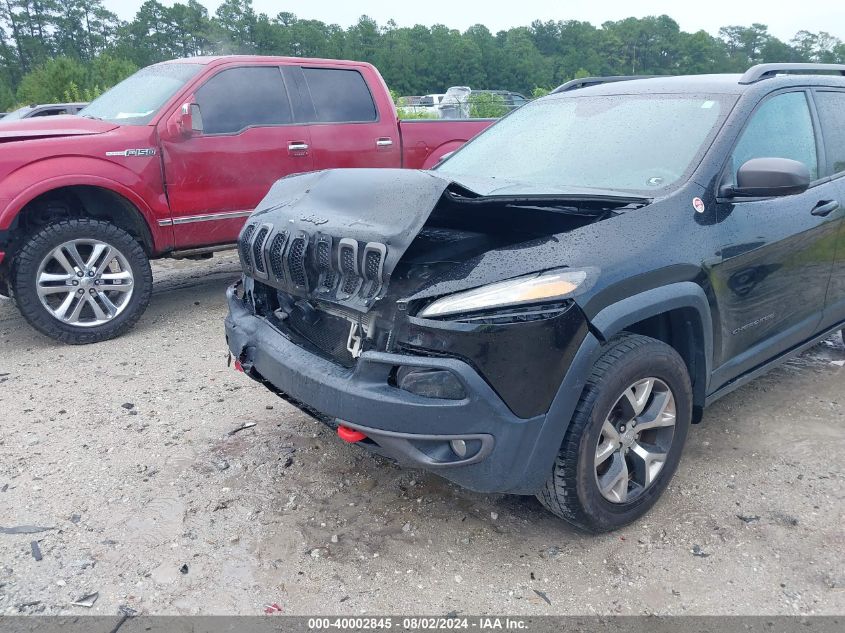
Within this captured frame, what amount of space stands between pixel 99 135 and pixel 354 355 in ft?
11.7

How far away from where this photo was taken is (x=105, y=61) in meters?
36.2

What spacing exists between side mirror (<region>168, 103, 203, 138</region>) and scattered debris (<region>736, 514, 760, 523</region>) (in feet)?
14.9

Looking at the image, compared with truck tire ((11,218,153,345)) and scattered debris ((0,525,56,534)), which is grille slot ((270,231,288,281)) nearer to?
scattered debris ((0,525,56,534))

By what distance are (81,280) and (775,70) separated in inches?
181

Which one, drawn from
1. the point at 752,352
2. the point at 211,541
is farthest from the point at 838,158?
the point at 211,541

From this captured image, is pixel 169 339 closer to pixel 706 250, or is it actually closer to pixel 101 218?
pixel 101 218

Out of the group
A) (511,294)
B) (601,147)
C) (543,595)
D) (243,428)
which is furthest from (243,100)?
(543,595)

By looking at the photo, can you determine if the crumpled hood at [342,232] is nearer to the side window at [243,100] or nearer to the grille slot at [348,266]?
the grille slot at [348,266]

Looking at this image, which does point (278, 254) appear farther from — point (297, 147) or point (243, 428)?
point (297, 147)

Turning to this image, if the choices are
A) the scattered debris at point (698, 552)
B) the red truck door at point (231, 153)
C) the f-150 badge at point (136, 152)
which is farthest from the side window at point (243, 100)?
the scattered debris at point (698, 552)

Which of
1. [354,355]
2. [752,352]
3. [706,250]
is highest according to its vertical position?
[706,250]

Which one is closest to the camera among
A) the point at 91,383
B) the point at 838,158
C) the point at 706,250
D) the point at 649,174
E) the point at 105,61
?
the point at 706,250

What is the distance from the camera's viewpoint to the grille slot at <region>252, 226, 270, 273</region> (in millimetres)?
3062

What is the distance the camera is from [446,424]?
91.7 inches
